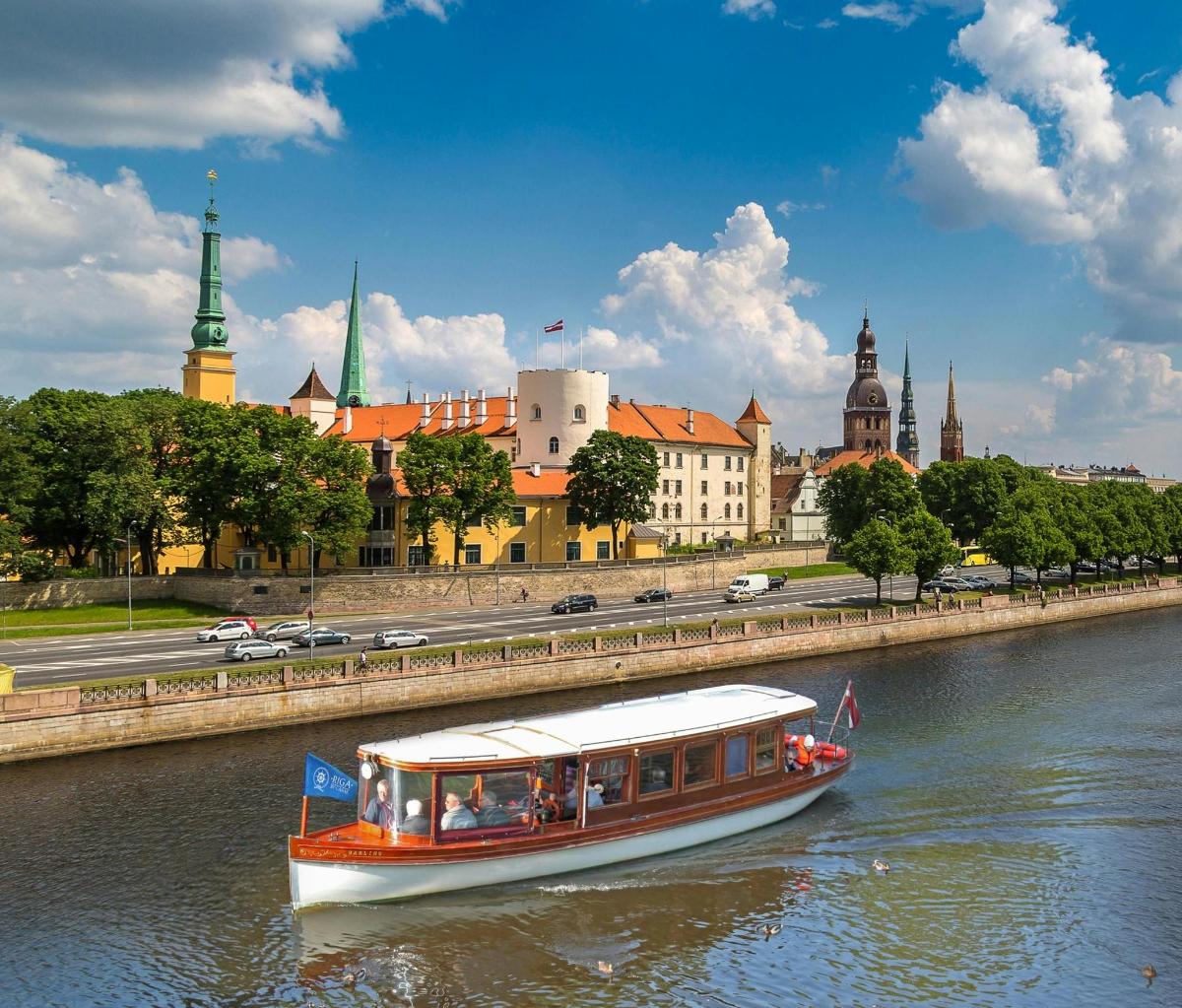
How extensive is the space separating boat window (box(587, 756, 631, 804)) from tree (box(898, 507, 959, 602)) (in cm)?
5706

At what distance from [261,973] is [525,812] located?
7931mm

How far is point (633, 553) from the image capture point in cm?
10281

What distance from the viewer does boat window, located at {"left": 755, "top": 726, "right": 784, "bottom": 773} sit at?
33125 millimetres

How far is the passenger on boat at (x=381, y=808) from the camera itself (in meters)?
27.3

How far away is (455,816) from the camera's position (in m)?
27.5

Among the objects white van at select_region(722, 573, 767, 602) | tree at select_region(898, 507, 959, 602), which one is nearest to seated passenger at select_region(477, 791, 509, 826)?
white van at select_region(722, 573, 767, 602)

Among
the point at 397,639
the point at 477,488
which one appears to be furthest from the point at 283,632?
the point at 477,488

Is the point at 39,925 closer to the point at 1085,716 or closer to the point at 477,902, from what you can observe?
the point at 477,902

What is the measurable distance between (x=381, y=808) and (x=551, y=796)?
187 inches

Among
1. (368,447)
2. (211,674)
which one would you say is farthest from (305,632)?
(368,447)

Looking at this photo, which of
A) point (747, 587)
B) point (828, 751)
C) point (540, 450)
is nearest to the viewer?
point (828, 751)

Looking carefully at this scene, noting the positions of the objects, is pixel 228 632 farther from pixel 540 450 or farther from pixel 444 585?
pixel 540 450

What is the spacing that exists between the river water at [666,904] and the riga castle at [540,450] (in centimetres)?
5129

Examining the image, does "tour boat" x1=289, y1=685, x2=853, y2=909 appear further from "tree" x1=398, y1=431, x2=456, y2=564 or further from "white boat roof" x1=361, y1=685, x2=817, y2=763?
"tree" x1=398, y1=431, x2=456, y2=564
